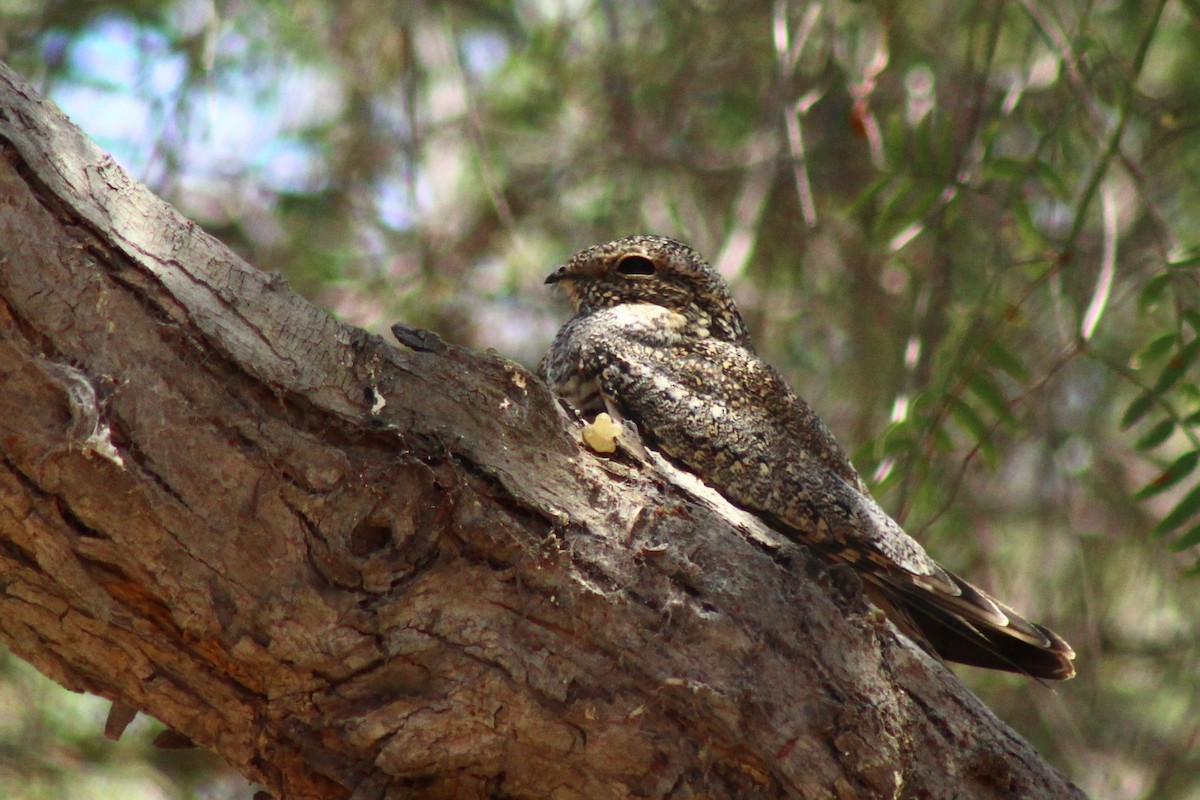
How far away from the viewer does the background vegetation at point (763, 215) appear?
4957 mm

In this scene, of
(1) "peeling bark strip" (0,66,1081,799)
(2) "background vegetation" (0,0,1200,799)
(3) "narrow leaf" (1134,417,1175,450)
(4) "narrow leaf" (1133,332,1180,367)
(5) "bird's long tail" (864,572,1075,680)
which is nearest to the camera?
(1) "peeling bark strip" (0,66,1081,799)

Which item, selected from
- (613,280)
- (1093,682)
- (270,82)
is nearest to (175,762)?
(613,280)

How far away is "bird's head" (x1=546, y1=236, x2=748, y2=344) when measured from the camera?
3816mm

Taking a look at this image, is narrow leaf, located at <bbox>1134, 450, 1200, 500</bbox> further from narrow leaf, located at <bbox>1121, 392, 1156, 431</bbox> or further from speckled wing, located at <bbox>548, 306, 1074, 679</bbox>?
speckled wing, located at <bbox>548, 306, 1074, 679</bbox>

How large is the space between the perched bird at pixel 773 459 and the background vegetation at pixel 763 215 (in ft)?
5.25

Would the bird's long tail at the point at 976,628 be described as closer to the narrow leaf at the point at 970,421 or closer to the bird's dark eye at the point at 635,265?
the narrow leaf at the point at 970,421

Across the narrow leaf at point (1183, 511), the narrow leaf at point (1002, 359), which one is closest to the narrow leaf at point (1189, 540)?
the narrow leaf at point (1183, 511)

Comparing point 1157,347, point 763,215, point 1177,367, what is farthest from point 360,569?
point 763,215

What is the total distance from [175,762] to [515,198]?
3.09m

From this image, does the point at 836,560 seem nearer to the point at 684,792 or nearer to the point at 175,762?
the point at 684,792

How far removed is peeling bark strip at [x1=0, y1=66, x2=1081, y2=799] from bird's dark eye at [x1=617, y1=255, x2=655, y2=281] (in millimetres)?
1579

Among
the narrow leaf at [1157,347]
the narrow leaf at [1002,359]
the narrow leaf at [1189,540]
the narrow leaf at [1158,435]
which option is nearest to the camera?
the narrow leaf at [1189,540]

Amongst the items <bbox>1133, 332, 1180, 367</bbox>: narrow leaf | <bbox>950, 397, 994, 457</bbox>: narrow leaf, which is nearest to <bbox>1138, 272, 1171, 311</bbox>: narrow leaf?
<bbox>1133, 332, 1180, 367</bbox>: narrow leaf

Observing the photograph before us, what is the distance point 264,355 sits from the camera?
6.71ft
